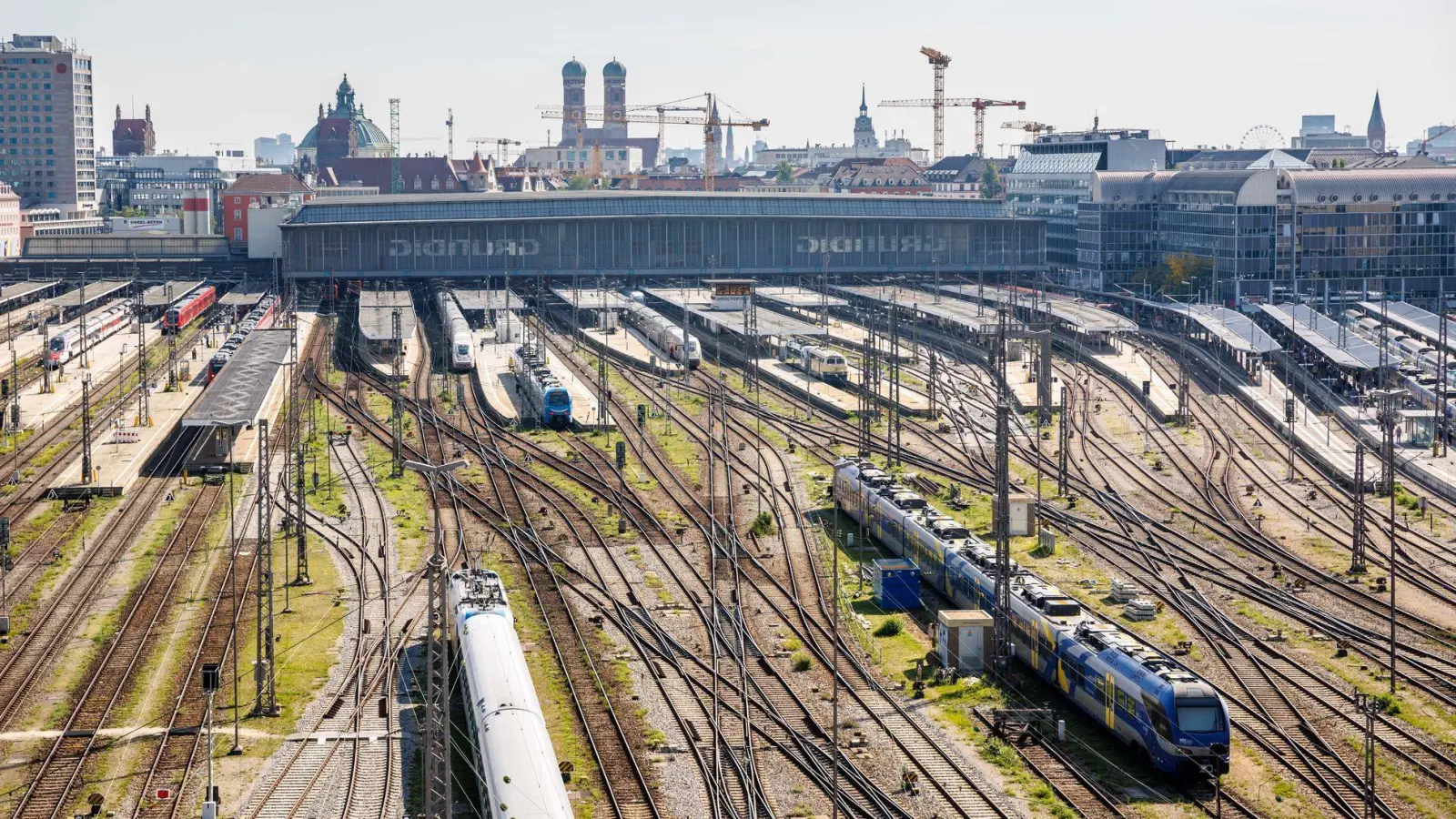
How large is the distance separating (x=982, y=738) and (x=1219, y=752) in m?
5.15

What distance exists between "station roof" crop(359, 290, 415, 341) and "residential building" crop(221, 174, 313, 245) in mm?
28222

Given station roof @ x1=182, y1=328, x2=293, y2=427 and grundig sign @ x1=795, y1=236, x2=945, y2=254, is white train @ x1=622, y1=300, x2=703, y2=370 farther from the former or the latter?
grundig sign @ x1=795, y1=236, x2=945, y2=254

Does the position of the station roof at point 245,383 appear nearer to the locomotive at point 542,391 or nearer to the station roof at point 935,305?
the locomotive at point 542,391

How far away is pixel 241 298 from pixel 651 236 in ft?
109

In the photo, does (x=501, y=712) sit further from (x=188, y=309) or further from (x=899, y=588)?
(x=188, y=309)

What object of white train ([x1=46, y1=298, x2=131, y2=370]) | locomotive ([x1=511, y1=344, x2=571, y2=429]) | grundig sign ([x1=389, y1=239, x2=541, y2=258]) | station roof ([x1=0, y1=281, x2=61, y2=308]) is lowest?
locomotive ([x1=511, y1=344, x2=571, y2=429])

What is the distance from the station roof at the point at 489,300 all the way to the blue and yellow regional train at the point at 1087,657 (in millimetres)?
69532

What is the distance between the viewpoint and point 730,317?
393 feet

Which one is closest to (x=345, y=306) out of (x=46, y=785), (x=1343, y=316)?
(x=1343, y=316)

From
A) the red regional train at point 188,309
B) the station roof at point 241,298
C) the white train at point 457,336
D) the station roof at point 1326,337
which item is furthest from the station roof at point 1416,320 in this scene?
the station roof at point 241,298

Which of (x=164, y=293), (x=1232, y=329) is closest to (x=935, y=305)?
(x=1232, y=329)

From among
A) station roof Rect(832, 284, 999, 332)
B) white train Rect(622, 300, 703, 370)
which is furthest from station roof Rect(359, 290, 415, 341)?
station roof Rect(832, 284, 999, 332)

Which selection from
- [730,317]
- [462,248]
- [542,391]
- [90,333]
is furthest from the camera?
[462,248]

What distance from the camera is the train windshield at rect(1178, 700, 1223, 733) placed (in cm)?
3603
